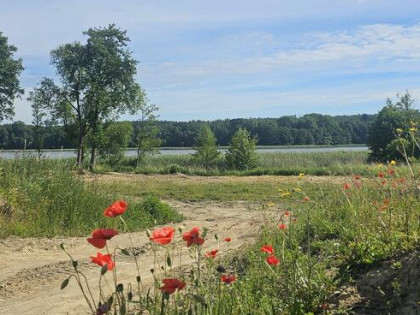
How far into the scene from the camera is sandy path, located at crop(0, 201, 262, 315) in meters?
5.43

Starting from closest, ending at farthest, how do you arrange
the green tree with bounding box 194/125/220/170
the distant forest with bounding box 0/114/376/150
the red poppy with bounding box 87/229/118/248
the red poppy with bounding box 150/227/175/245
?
1. the red poppy with bounding box 87/229/118/248
2. the red poppy with bounding box 150/227/175/245
3. the green tree with bounding box 194/125/220/170
4. the distant forest with bounding box 0/114/376/150

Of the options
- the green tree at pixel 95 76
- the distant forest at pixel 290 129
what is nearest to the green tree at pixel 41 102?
the green tree at pixel 95 76

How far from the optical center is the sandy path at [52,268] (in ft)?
17.8

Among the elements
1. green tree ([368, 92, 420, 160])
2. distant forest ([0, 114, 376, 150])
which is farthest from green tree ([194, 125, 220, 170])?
distant forest ([0, 114, 376, 150])

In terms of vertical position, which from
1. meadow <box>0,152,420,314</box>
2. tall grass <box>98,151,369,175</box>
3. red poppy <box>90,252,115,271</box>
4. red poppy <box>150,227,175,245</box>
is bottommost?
Answer: tall grass <box>98,151,369,175</box>

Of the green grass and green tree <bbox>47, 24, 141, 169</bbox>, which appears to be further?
green tree <bbox>47, 24, 141, 169</bbox>

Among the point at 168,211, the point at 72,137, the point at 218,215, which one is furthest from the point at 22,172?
the point at 72,137

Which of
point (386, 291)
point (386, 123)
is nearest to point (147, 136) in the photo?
A: point (386, 123)

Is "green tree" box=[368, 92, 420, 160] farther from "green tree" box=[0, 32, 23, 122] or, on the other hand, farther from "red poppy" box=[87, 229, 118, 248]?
"red poppy" box=[87, 229, 118, 248]

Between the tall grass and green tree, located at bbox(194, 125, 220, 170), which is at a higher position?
green tree, located at bbox(194, 125, 220, 170)

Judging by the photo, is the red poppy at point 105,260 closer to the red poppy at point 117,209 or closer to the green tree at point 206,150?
the red poppy at point 117,209

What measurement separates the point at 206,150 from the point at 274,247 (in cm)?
3362

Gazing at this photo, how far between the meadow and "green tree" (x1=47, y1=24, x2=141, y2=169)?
2386 centimetres

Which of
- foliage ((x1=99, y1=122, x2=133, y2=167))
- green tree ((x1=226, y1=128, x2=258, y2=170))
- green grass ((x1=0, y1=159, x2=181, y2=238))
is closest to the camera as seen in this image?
green grass ((x1=0, y1=159, x2=181, y2=238))
